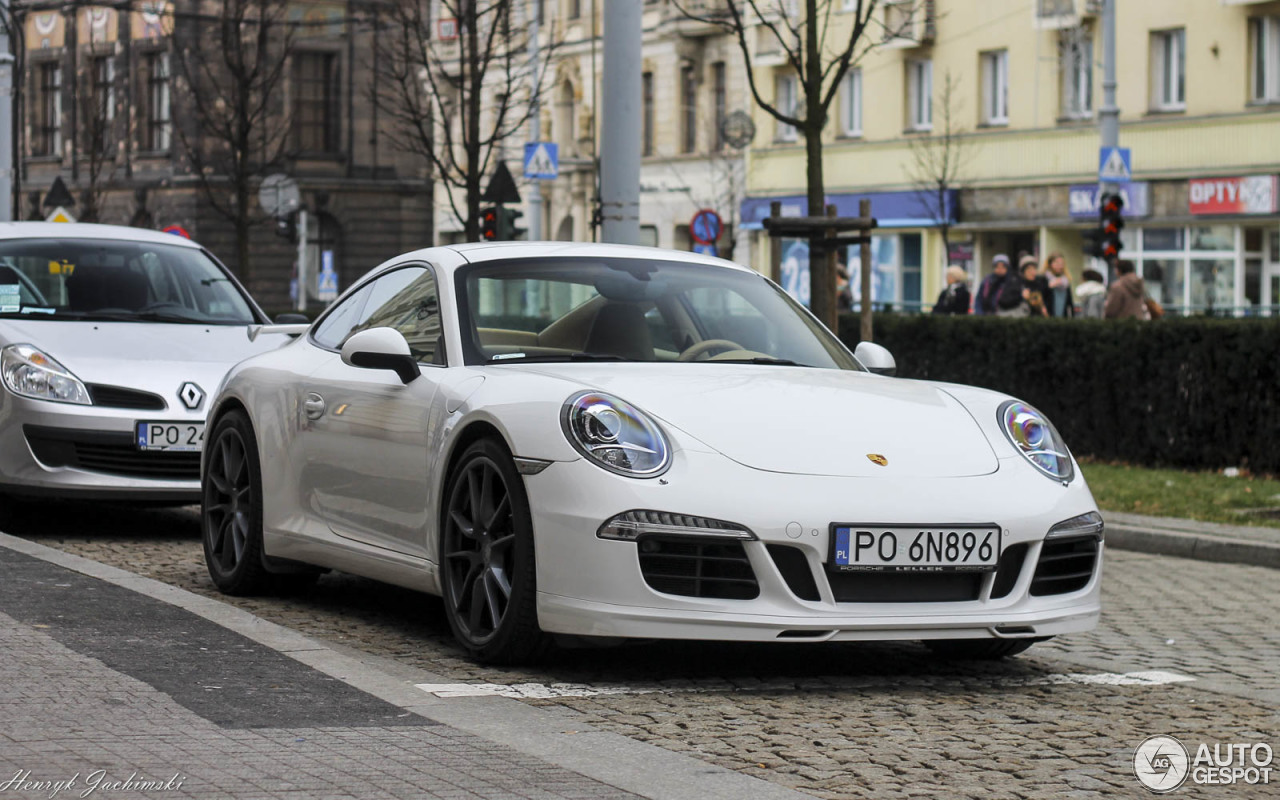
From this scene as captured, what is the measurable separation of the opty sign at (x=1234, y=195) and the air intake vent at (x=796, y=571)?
118 ft

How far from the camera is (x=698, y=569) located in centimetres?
625

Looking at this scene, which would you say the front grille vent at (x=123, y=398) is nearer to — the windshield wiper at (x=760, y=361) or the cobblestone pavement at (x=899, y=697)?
the cobblestone pavement at (x=899, y=697)

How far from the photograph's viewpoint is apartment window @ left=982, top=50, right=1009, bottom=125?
47.1m

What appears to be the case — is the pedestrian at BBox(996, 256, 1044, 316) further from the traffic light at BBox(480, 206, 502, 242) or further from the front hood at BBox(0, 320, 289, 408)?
the front hood at BBox(0, 320, 289, 408)

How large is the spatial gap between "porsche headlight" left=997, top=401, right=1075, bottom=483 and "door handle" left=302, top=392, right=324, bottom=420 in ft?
8.16

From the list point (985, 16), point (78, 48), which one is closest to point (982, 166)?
point (985, 16)

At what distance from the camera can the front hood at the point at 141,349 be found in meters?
10.6

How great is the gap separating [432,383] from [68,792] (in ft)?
9.34

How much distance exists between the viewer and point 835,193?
52.3 metres

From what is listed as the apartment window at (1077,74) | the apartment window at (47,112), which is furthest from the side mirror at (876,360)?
the apartment window at (47,112)

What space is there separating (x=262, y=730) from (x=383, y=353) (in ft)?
6.94

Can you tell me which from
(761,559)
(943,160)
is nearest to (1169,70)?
(943,160)

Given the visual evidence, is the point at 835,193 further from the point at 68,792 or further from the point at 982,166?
the point at 68,792

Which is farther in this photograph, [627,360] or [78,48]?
[78,48]
